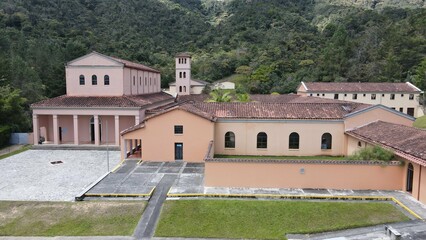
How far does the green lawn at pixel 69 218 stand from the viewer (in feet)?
48.0

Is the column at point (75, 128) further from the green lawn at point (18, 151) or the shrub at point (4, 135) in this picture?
the shrub at point (4, 135)

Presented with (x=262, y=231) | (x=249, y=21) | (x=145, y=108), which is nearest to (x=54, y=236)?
(x=262, y=231)

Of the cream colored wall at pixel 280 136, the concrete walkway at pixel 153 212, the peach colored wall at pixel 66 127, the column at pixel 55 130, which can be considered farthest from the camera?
the peach colored wall at pixel 66 127

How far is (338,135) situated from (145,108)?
64.3ft

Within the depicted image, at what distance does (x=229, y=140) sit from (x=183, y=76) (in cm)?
3363

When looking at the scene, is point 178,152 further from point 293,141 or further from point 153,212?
point 153,212

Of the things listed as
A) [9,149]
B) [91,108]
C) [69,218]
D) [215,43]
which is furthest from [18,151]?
[215,43]

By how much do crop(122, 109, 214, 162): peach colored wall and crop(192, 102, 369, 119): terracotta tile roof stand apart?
8.01ft

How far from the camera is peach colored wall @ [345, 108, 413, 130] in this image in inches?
1074

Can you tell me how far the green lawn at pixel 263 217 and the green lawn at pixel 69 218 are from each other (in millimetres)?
1812

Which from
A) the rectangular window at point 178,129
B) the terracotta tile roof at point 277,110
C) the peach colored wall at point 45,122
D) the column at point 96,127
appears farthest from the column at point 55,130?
the terracotta tile roof at point 277,110

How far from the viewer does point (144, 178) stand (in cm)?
2212

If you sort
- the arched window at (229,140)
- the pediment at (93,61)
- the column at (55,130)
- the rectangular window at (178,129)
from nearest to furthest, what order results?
1. the rectangular window at (178,129)
2. the arched window at (229,140)
3. the column at (55,130)
4. the pediment at (93,61)

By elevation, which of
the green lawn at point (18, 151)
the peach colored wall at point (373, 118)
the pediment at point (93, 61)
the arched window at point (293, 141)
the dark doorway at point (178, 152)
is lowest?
the green lawn at point (18, 151)
